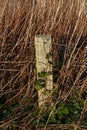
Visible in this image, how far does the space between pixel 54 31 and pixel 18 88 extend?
78 cm

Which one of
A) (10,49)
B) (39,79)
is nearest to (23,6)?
(10,49)

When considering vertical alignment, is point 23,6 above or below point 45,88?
above

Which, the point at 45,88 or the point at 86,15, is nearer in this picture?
the point at 45,88

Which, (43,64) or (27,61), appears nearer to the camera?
(43,64)

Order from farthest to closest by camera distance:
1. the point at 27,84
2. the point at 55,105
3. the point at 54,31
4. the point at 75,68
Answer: the point at 54,31
the point at 75,68
the point at 27,84
the point at 55,105

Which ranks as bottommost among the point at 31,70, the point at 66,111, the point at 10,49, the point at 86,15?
the point at 66,111

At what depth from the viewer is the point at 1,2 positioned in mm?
→ 3129

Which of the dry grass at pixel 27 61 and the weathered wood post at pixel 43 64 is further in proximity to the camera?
the dry grass at pixel 27 61

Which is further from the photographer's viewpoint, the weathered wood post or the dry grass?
the dry grass

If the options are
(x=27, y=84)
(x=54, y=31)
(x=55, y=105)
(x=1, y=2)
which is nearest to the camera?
(x=55, y=105)

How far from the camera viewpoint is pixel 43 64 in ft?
6.84

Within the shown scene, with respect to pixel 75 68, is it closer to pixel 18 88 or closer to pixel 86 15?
pixel 18 88

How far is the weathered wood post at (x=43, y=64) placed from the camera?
2.02m

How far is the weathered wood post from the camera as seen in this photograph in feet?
6.63
